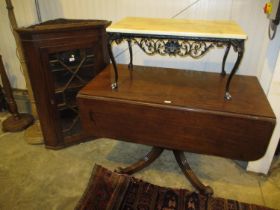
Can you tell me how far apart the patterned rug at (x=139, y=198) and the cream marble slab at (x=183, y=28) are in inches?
38.4

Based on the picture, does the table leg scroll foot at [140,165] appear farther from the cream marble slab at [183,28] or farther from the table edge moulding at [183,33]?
the cream marble slab at [183,28]

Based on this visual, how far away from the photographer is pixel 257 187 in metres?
1.54

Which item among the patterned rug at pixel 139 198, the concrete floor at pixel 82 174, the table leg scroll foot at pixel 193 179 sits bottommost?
the concrete floor at pixel 82 174

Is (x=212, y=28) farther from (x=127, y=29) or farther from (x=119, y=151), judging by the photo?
(x=119, y=151)

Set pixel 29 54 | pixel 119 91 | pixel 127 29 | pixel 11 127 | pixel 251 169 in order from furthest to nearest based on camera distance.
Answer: pixel 11 127
pixel 251 169
pixel 29 54
pixel 119 91
pixel 127 29

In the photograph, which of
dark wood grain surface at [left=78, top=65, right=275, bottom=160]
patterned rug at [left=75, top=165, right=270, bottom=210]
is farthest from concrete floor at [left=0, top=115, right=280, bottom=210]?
dark wood grain surface at [left=78, top=65, right=275, bottom=160]

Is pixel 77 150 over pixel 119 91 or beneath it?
beneath

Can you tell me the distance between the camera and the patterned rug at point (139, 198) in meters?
1.40

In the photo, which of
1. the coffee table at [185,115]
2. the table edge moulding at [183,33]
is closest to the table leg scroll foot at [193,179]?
the coffee table at [185,115]

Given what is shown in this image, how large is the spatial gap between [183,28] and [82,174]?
1.19 m

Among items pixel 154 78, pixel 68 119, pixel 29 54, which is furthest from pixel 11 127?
pixel 154 78

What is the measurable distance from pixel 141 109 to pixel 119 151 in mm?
767


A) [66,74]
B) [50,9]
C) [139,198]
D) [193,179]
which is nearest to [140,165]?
[139,198]

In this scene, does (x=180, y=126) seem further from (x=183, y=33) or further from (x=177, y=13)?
(x=177, y=13)
